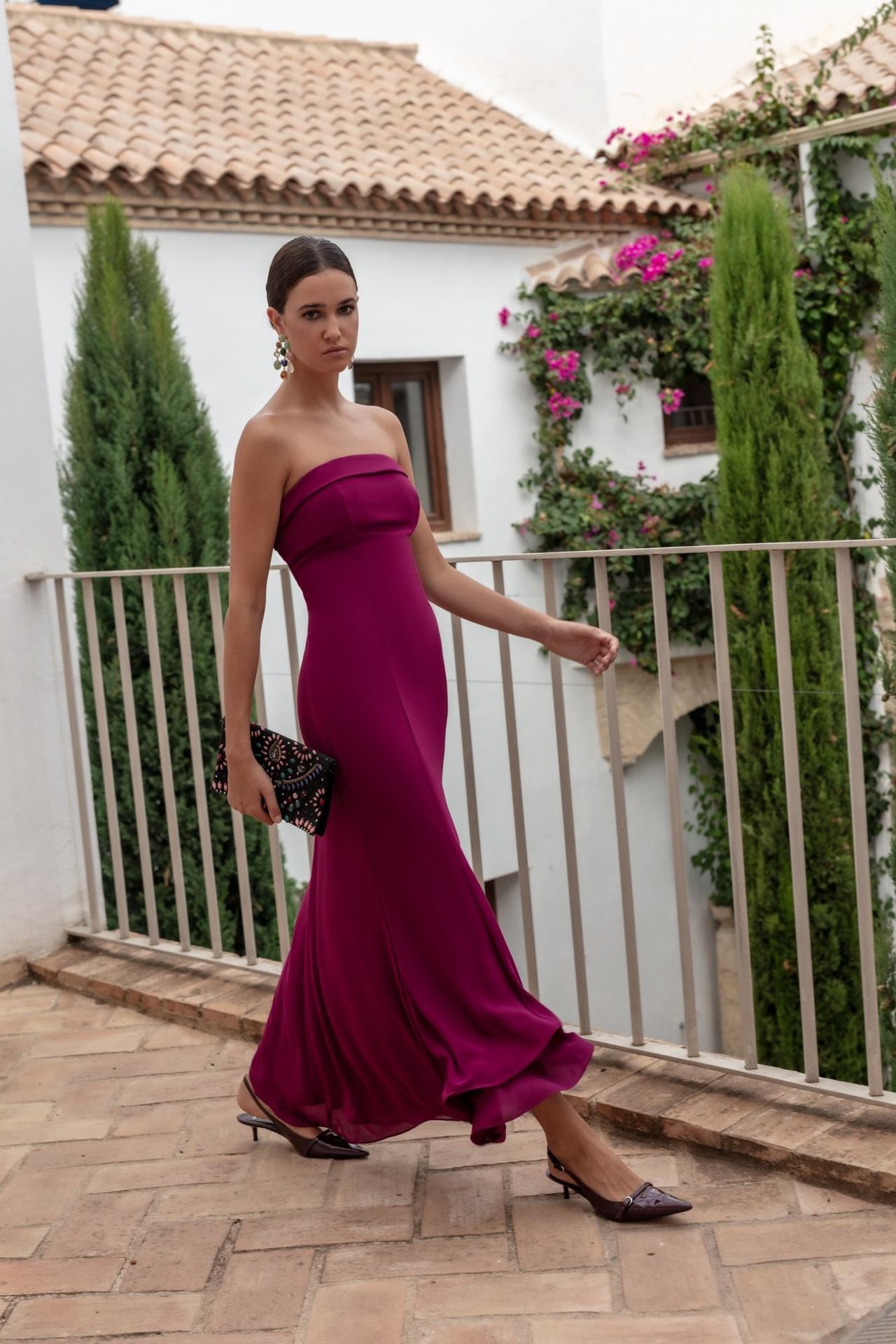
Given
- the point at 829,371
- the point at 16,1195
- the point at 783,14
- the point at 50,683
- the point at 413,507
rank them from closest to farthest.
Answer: the point at 413,507, the point at 16,1195, the point at 50,683, the point at 829,371, the point at 783,14

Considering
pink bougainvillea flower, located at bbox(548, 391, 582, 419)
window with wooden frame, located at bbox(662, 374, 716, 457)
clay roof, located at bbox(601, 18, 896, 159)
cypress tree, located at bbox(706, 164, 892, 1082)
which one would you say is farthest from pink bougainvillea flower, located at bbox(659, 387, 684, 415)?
clay roof, located at bbox(601, 18, 896, 159)

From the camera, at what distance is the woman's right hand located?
2.35 m

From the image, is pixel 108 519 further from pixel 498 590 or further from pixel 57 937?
pixel 498 590

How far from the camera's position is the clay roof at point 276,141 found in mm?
8438

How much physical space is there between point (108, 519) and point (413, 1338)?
5480 millimetres

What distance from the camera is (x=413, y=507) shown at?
2.40 metres

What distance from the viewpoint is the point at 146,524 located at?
22.7 ft

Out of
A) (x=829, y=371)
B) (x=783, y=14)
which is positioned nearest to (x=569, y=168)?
(x=783, y=14)

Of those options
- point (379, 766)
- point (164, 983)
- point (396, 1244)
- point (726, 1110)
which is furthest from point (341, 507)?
point (164, 983)

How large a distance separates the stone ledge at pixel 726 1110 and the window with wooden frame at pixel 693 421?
7997 millimetres

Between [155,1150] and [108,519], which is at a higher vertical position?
[108,519]

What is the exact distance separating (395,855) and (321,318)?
0.87 m

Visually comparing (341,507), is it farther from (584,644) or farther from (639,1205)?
(639,1205)

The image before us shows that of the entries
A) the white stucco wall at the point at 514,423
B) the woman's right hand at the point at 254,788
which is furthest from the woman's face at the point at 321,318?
the white stucco wall at the point at 514,423
